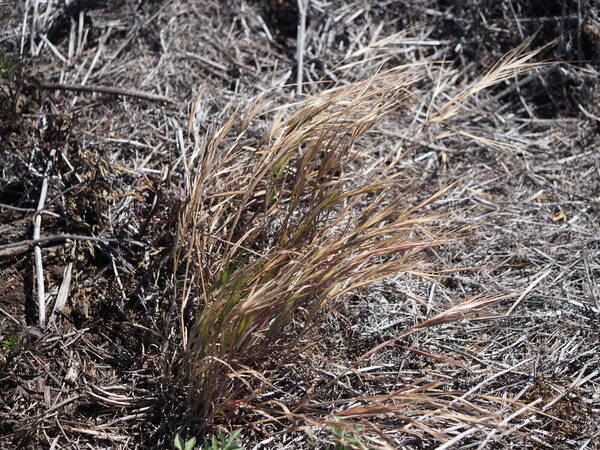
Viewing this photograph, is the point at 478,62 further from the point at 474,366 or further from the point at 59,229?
the point at 59,229

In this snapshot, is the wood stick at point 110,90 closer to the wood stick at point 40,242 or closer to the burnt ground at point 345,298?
the burnt ground at point 345,298

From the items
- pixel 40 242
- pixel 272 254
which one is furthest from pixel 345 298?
pixel 40 242

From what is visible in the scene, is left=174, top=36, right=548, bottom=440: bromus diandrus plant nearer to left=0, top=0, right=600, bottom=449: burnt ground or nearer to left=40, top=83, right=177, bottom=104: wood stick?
left=0, top=0, right=600, bottom=449: burnt ground

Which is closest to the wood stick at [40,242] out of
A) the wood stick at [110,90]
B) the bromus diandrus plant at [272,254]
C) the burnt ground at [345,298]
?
the burnt ground at [345,298]

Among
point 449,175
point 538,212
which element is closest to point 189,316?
point 449,175

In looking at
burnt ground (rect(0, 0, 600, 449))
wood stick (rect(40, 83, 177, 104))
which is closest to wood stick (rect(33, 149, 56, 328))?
burnt ground (rect(0, 0, 600, 449))

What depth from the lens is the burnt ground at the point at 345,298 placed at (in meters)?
1.83

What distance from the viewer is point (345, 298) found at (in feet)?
6.40

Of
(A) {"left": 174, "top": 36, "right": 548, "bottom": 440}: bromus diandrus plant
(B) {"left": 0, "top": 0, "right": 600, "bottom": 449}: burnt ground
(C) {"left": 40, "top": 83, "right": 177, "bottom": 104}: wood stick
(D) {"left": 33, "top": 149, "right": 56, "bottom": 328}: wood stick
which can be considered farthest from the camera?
(C) {"left": 40, "top": 83, "right": 177, "bottom": 104}: wood stick

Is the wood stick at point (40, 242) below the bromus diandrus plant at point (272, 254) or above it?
below

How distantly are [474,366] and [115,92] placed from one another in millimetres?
1615

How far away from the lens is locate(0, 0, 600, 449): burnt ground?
1.83 m

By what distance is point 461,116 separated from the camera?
2.85m

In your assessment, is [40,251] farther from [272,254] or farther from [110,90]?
[272,254]
